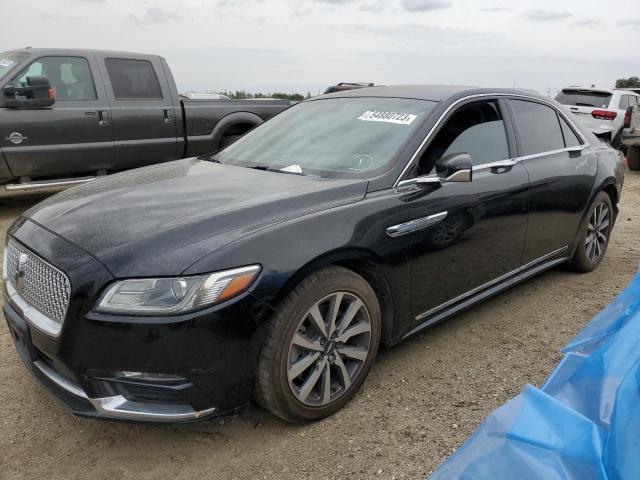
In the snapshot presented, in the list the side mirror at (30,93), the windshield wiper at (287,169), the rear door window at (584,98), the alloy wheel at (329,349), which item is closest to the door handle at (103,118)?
the side mirror at (30,93)

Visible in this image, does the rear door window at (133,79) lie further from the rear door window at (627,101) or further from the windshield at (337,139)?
the rear door window at (627,101)

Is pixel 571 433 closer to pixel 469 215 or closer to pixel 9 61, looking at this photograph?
pixel 469 215

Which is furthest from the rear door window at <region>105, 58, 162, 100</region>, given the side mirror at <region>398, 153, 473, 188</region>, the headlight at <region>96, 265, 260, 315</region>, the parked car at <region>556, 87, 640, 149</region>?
the parked car at <region>556, 87, 640, 149</region>

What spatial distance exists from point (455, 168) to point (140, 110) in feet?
17.3

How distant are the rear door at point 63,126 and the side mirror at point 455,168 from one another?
5.09m

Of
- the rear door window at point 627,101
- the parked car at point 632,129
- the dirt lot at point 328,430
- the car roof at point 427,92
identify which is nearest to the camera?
the dirt lot at point 328,430

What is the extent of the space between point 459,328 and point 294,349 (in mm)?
1631

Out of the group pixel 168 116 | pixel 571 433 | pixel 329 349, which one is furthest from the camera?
Answer: pixel 168 116

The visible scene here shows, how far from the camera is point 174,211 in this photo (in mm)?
2555

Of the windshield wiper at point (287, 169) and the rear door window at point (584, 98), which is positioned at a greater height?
the rear door window at point (584, 98)

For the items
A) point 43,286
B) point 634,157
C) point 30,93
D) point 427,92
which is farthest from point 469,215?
point 634,157

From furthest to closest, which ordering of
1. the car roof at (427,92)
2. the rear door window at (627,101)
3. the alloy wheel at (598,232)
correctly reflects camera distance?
1. the rear door window at (627,101)
2. the alloy wheel at (598,232)
3. the car roof at (427,92)

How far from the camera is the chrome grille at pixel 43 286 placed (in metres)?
2.27

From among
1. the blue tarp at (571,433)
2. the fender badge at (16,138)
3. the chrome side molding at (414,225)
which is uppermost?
the chrome side molding at (414,225)
